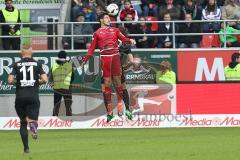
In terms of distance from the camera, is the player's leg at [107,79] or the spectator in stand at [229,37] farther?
the spectator in stand at [229,37]

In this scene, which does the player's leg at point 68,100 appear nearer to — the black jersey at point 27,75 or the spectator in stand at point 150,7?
the spectator in stand at point 150,7

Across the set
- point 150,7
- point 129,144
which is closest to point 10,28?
point 150,7

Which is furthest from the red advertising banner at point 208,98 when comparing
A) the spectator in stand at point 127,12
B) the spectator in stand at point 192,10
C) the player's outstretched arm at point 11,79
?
the player's outstretched arm at point 11,79

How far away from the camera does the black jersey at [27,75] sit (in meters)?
16.3

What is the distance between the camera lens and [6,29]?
1078 inches

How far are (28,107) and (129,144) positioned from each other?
3162 mm

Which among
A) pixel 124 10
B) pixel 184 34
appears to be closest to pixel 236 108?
pixel 184 34

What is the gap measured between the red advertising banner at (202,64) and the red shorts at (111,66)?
21.8ft

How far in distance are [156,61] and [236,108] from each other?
10.8 feet

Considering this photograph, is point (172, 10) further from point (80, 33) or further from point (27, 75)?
point (27, 75)

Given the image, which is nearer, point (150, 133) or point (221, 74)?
point (150, 133)

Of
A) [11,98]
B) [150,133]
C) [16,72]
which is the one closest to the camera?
[16,72]

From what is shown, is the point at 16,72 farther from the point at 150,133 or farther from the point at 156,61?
Answer: the point at 156,61

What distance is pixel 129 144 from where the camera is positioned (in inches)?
743
